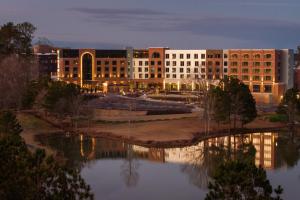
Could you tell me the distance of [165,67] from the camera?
125 m

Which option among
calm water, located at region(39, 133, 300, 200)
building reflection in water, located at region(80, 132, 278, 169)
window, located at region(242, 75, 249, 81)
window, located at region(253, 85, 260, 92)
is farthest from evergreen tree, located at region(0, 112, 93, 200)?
window, located at region(242, 75, 249, 81)

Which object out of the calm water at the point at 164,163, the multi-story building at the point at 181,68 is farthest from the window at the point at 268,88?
the calm water at the point at 164,163

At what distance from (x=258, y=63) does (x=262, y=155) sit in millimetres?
68021

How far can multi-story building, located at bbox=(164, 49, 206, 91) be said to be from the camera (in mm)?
121875

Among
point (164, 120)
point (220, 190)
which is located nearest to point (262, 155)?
point (164, 120)

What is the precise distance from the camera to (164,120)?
232 ft

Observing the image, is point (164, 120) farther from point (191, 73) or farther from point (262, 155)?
point (191, 73)

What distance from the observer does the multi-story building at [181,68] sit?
12188 cm

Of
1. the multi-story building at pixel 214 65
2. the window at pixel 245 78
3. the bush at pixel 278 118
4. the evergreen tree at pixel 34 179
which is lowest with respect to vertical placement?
the bush at pixel 278 118

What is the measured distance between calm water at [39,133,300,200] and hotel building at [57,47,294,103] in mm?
54089

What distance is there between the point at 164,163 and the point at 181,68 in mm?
79829

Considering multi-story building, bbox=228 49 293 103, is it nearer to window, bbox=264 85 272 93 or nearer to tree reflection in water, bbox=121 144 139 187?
window, bbox=264 85 272 93

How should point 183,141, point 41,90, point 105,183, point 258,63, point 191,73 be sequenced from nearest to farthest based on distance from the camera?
point 105,183 → point 183,141 → point 41,90 → point 258,63 → point 191,73

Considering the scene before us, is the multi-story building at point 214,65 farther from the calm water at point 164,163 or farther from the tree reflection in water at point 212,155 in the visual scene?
the tree reflection in water at point 212,155
